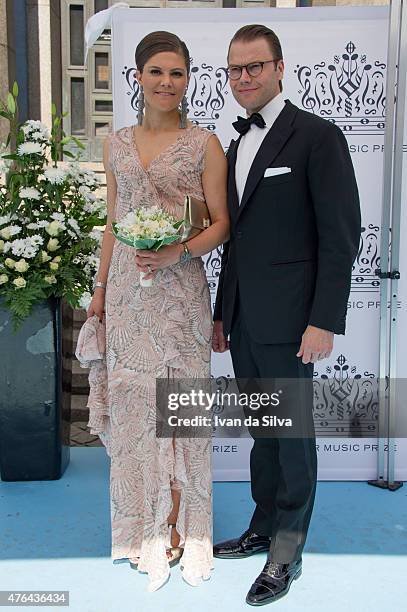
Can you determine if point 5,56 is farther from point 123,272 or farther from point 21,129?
point 123,272

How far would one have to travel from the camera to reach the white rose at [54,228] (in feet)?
12.0

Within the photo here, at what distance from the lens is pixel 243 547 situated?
3131 mm

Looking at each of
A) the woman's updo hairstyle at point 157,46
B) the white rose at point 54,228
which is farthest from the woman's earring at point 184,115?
the white rose at point 54,228

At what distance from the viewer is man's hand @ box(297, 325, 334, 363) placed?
2529 mm

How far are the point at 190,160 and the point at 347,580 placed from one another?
6.21 ft

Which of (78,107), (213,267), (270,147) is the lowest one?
(213,267)

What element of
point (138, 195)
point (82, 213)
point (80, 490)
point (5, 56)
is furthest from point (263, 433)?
point (5, 56)

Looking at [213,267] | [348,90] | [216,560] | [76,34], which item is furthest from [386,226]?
[76,34]

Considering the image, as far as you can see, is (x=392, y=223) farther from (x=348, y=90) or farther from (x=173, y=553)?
(x=173, y=553)

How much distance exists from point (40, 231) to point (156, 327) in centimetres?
127

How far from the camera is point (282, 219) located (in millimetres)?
2598

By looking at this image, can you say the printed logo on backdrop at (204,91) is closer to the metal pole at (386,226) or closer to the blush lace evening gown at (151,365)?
the metal pole at (386,226)

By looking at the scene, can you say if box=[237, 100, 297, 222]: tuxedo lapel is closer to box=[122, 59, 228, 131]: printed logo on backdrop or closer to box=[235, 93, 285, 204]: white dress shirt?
box=[235, 93, 285, 204]: white dress shirt

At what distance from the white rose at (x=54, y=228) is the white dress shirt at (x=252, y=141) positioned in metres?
1.27
